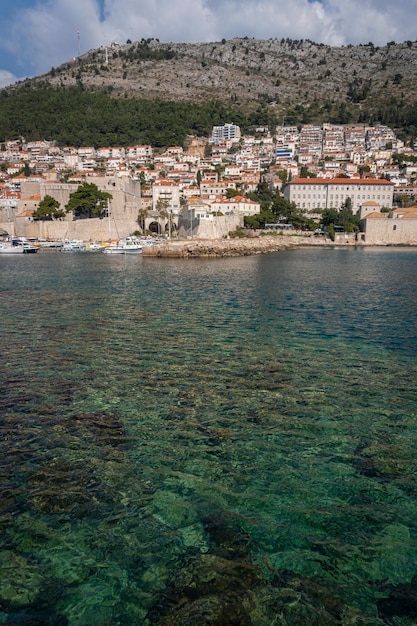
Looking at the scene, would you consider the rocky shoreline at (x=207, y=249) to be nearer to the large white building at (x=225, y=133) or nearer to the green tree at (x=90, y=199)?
the green tree at (x=90, y=199)

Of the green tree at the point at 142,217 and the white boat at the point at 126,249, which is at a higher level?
the green tree at the point at 142,217

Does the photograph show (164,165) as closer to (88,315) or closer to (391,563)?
(88,315)

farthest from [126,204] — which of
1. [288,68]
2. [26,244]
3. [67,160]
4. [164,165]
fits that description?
[288,68]

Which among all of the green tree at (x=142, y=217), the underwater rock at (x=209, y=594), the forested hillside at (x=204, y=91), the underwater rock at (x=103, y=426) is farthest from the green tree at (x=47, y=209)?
the forested hillside at (x=204, y=91)

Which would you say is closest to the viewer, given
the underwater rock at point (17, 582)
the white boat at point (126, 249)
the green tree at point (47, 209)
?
the underwater rock at point (17, 582)

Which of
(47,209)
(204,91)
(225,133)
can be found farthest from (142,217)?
(204,91)

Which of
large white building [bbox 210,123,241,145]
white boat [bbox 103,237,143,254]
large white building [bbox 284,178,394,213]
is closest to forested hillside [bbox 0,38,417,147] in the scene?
large white building [bbox 210,123,241,145]

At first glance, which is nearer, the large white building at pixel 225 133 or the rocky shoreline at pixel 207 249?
the rocky shoreline at pixel 207 249
